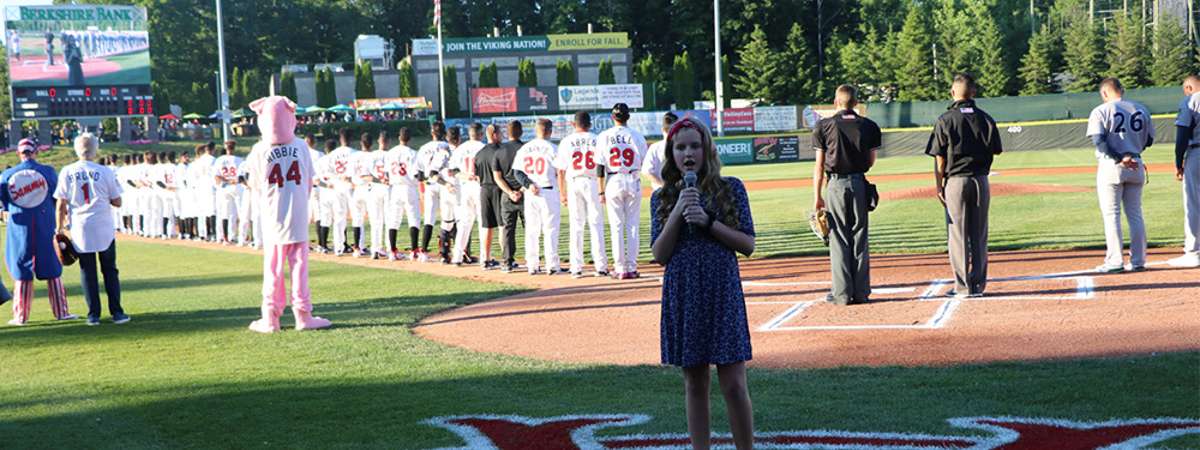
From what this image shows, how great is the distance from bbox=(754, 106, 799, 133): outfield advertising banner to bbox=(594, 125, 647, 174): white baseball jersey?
168ft

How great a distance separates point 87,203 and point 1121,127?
10.6m

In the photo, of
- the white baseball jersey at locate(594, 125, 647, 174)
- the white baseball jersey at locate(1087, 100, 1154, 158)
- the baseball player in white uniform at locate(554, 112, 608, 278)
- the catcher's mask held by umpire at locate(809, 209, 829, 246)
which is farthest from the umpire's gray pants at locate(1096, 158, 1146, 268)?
the baseball player in white uniform at locate(554, 112, 608, 278)

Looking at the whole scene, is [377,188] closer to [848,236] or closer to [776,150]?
[848,236]

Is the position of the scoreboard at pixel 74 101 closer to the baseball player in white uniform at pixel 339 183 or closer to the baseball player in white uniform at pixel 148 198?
the baseball player in white uniform at pixel 148 198

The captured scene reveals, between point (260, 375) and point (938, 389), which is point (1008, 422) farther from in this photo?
point (260, 375)

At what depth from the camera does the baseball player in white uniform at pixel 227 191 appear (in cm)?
2434

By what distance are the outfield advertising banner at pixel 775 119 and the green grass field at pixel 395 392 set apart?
54845 mm

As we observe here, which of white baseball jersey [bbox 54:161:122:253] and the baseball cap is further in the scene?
the baseball cap

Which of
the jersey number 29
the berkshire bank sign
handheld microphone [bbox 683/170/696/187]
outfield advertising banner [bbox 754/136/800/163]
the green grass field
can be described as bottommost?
the green grass field

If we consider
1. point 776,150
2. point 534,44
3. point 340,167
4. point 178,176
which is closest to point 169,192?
point 178,176

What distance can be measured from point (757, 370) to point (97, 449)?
4.32 metres

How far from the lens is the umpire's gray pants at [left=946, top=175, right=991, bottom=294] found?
11031mm

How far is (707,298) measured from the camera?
17.4 ft

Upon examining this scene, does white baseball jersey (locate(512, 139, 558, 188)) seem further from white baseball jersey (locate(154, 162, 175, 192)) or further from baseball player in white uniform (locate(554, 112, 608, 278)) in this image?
white baseball jersey (locate(154, 162, 175, 192))
